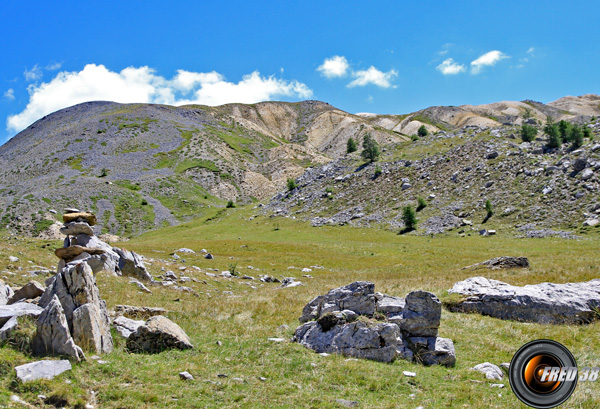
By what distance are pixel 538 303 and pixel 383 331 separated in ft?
35.4

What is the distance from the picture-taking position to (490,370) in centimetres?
1165

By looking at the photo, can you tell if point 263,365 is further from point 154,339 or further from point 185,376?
point 154,339

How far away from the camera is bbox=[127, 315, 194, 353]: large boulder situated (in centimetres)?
1237

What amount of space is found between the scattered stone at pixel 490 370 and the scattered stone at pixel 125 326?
12.6 metres

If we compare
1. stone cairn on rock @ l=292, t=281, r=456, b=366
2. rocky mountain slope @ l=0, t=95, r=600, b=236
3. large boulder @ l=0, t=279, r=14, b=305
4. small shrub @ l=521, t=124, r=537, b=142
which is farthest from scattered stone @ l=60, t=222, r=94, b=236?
small shrub @ l=521, t=124, r=537, b=142

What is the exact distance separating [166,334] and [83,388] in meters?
3.87

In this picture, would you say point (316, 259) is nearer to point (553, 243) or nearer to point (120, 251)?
point (120, 251)

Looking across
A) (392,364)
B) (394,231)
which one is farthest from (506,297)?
(394,231)

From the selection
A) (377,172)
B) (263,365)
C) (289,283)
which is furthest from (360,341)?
(377,172)

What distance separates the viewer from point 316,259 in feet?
180

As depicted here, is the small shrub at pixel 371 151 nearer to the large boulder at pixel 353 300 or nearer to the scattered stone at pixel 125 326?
the large boulder at pixel 353 300

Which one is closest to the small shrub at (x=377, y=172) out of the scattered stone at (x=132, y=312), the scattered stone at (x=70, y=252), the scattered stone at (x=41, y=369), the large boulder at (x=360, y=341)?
the scattered stone at (x=70, y=252)

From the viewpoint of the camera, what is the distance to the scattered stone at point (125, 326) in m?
13.0

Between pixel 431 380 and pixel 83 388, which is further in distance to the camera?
pixel 431 380
